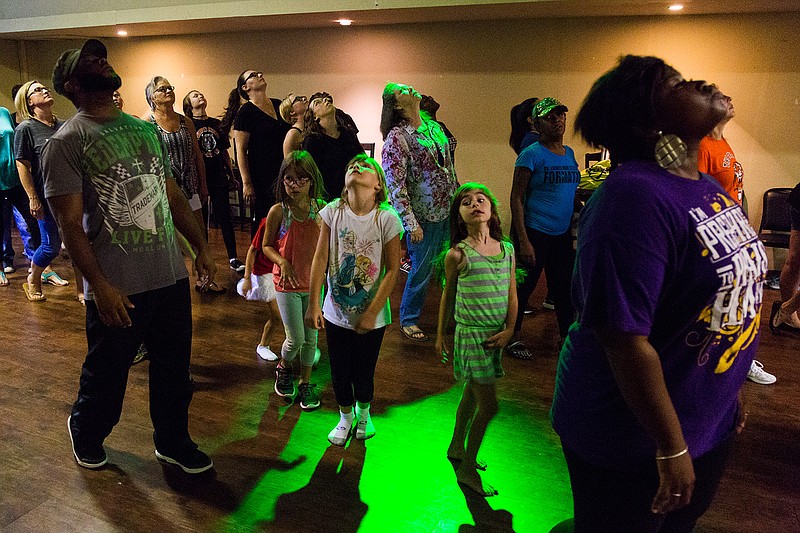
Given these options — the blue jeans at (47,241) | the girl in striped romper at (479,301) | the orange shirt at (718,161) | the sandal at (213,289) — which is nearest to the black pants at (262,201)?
the sandal at (213,289)

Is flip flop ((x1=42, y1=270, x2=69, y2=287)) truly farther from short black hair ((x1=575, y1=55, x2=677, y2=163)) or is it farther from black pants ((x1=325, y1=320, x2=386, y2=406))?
short black hair ((x1=575, y1=55, x2=677, y2=163))

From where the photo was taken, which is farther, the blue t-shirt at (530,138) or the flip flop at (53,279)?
the flip flop at (53,279)

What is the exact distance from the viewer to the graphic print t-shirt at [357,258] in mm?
2535

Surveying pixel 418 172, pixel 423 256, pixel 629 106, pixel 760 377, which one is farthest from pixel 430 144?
pixel 629 106

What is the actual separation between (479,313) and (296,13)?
5.16m

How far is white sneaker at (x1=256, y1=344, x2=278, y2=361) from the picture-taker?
3711 mm

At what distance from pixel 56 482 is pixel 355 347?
1.32 m

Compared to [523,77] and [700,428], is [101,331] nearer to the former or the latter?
[700,428]

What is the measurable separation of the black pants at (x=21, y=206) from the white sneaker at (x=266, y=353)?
2.86 meters

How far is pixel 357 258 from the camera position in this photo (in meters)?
2.55

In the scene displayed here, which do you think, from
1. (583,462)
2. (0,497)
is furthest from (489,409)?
(0,497)

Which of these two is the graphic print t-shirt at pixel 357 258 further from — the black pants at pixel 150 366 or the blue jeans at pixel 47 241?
the blue jeans at pixel 47 241

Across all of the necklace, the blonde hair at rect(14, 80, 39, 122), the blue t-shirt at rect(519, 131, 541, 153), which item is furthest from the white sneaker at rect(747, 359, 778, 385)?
the blonde hair at rect(14, 80, 39, 122)

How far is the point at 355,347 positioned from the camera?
2.61 meters
